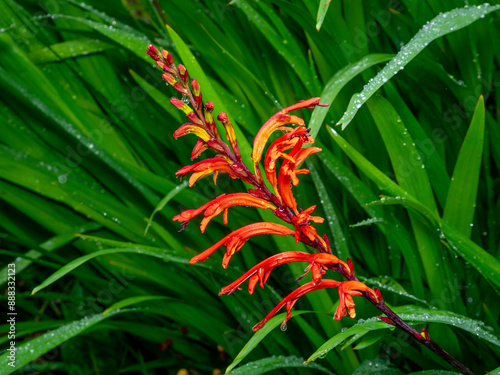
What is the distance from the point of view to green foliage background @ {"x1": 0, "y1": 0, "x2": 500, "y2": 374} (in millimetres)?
1039

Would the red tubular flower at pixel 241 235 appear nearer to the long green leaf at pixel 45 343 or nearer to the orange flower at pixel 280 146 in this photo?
the orange flower at pixel 280 146

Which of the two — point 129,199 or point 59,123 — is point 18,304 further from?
point 59,123

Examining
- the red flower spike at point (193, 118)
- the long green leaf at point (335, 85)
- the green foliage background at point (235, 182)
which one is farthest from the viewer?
the green foliage background at point (235, 182)

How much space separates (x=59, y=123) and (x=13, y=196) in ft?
0.75

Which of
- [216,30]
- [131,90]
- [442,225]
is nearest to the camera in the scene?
[442,225]

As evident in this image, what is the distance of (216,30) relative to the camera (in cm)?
128

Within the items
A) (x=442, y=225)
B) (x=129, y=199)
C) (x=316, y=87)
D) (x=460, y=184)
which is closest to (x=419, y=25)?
(x=316, y=87)

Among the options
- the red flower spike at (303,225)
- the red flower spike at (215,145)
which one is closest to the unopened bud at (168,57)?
the red flower spike at (215,145)

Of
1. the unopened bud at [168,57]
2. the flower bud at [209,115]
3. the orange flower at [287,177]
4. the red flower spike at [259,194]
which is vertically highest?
the unopened bud at [168,57]

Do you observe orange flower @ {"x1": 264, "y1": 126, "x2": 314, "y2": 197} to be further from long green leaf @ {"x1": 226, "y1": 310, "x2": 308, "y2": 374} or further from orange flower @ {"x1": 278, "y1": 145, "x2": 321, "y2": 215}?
long green leaf @ {"x1": 226, "y1": 310, "x2": 308, "y2": 374}

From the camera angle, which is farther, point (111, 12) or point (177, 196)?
point (111, 12)

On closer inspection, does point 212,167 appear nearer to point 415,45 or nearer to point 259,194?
point 259,194

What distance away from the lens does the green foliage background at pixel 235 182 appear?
1039 millimetres

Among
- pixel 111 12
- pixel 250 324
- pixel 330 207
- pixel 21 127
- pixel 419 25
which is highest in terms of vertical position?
pixel 111 12
